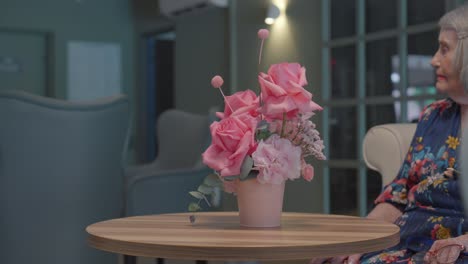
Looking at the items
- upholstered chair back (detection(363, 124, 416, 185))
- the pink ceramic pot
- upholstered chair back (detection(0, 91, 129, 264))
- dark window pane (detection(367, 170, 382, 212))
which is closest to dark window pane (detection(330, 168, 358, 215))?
dark window pane (detection(367, 170, 382, 212))

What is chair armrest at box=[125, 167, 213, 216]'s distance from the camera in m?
3.30

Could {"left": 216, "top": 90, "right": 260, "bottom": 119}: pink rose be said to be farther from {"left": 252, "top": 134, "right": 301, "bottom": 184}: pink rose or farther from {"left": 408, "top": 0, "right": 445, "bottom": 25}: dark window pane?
{"left": 408, "top": 0, "right": 445, "bottom": 25}: dark window pane

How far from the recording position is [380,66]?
15.2 ft

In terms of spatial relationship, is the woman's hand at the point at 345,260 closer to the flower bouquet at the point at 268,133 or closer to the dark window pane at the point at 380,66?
the flower bouquet at the point at 268,133

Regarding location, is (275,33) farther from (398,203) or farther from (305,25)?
(398,203)

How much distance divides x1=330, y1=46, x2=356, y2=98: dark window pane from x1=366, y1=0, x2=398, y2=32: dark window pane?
0.23m

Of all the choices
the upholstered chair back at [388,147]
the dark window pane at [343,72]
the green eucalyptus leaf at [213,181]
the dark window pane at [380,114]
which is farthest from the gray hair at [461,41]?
the dark window pane at [343,72]

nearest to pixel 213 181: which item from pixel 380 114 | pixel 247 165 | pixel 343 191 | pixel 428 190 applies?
pixel 247 165

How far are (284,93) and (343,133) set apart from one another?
3.42 metres

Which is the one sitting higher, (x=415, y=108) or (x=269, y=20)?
(x=269, y=20)

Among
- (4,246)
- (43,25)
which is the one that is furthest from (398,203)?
(43,25)

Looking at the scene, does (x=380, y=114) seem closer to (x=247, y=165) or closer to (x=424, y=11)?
(x=424, y=11)

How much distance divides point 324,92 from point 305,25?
570mm

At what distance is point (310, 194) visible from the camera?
17.2 ft
